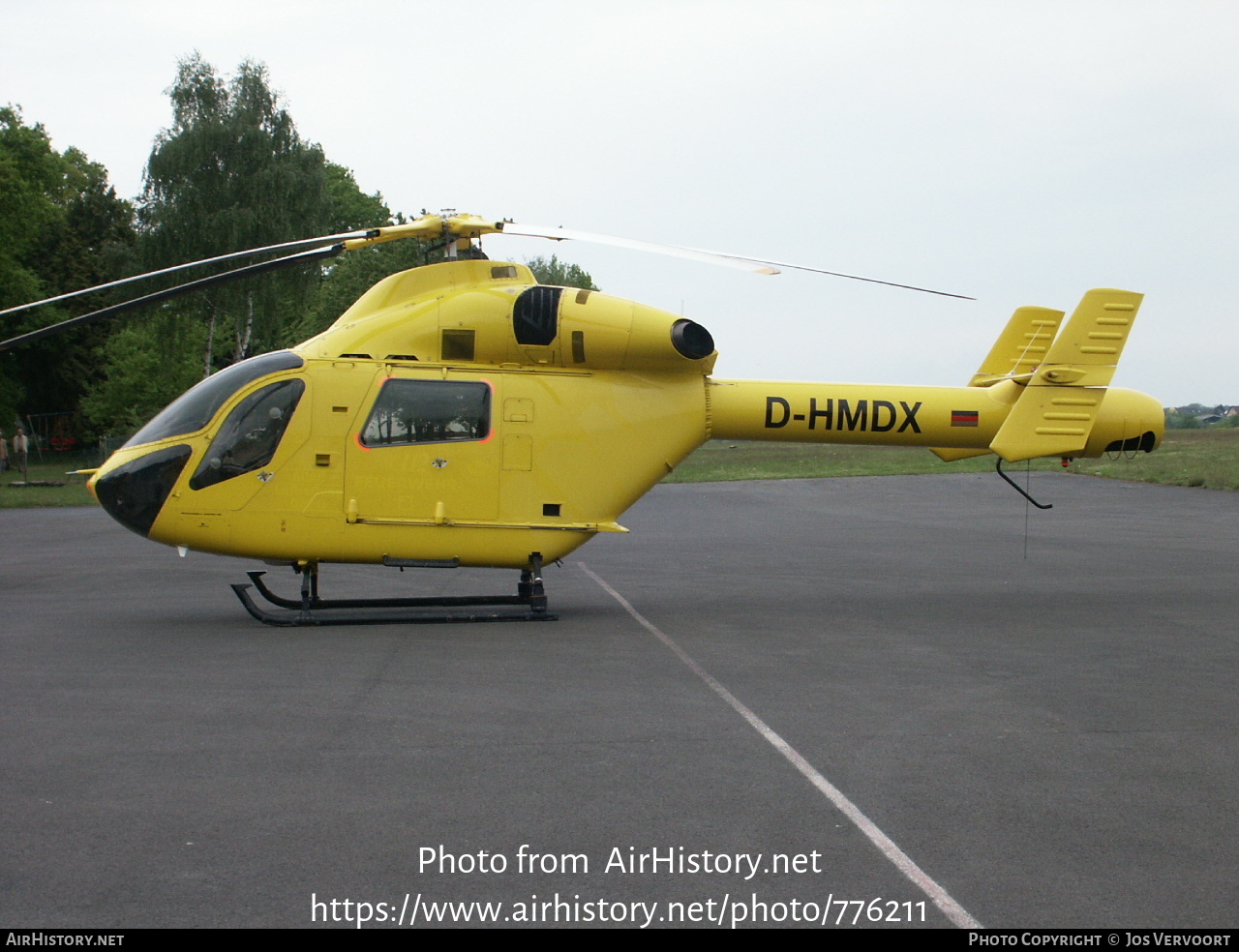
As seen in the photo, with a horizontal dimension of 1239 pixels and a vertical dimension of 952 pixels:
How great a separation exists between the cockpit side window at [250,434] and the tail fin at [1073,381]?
23.8 ft

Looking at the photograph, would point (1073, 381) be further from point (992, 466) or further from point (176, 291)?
point (992, 466)

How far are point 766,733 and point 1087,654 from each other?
384cm

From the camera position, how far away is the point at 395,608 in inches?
441

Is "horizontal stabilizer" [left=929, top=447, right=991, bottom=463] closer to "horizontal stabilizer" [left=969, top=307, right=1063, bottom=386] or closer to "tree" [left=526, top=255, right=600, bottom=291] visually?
"horizontal stabilizer" [left=969, top=307, right=1063, bottom=386]

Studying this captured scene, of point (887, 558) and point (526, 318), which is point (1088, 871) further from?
point (887, 558)

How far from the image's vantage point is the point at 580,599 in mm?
12078

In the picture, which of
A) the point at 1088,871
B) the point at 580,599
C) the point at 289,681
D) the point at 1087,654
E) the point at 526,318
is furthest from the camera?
the point at 580,599

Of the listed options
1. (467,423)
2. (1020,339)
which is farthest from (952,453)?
(467,423)

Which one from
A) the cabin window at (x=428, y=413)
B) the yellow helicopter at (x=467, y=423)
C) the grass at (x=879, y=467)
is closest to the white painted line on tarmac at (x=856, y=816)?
the yellow helicopter at (x=467, y=423)

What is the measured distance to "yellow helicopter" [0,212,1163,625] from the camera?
33.6 ft

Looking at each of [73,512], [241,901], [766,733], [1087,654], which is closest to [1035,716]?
[766,733]

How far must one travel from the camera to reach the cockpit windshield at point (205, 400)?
10.2 m

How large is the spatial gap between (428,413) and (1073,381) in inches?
266

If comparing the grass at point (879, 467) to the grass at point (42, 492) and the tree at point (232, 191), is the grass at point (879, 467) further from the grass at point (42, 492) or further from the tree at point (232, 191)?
the tree at point (232, 191)
